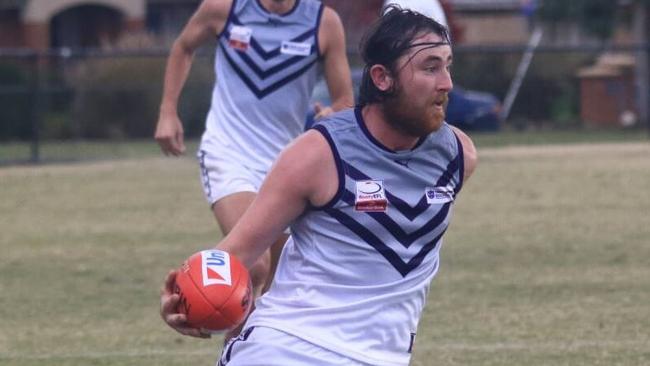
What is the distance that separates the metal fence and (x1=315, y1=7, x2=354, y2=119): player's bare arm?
19258mm

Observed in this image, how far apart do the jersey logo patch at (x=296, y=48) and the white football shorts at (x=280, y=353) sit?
3070mm

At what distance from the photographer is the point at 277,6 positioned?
740 cm

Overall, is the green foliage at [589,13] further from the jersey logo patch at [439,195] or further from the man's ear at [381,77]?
the man's ear at [381,77]

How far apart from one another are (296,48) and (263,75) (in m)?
0.21

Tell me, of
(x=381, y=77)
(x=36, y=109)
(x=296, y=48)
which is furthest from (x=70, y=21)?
(x=381, y=77)

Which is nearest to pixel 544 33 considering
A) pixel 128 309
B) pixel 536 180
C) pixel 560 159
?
pixel 560 159

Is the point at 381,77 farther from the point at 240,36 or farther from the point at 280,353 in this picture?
the point at 240,36

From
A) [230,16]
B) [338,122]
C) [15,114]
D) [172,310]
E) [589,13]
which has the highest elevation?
[338,122]

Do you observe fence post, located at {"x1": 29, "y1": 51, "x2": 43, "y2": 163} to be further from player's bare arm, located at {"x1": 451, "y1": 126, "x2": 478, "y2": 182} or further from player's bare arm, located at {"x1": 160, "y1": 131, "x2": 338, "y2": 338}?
player's bare arm, located at {"x1": 160, "y1": 131, "x2": 338, "y2": 338}

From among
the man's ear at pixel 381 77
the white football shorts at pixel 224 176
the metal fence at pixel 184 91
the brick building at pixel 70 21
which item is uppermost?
the man's ear at pixel 381 77

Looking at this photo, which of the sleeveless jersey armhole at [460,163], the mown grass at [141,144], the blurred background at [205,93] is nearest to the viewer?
the sleeveless jersey armhole at [460,163]

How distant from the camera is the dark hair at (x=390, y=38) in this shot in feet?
14.4

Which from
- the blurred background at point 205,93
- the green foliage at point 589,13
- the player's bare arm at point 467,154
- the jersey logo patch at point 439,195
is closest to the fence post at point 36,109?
the blurred background at point 205,93

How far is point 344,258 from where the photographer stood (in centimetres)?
448
